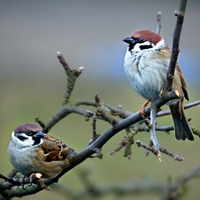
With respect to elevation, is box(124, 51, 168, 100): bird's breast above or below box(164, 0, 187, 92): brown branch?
below

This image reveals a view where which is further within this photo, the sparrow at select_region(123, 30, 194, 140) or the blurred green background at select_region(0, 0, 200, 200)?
the blurred green background at select_region(0, 0, 200, 200)

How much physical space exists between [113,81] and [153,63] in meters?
5.20

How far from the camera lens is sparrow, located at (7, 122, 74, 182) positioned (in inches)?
102

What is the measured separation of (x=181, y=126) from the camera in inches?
108

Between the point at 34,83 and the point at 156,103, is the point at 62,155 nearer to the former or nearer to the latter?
the point at 156,103

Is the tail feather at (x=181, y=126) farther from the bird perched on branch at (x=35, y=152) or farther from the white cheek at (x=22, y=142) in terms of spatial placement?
the white cheek at (x=22, y=142)

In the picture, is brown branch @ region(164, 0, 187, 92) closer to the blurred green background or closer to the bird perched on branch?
the bird perched on branch

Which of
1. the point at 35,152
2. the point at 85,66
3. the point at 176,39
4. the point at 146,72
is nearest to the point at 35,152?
the point at 35,152

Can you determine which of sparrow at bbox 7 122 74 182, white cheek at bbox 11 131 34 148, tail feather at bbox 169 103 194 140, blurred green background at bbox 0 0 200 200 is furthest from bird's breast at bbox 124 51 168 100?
blurred green background at bbox 0 0 200 200

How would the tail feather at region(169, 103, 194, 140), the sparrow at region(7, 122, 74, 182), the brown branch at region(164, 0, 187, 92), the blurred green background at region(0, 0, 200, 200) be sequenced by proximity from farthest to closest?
the blurred green background at region(0, 0, 200, 200) < the tail feather at region(169, 103, 194, 140) < the sparrow at region(7, 122, 74, 182) < the brown branch at region(164, 0, 187, 92)

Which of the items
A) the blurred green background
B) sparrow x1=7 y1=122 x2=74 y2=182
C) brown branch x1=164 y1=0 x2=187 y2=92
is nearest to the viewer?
brown branch x1=164 y1=0 x2=187 y2=92

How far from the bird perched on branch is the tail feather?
21.6 inches

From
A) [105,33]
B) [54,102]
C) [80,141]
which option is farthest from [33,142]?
[105,33]

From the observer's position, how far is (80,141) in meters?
6.08
